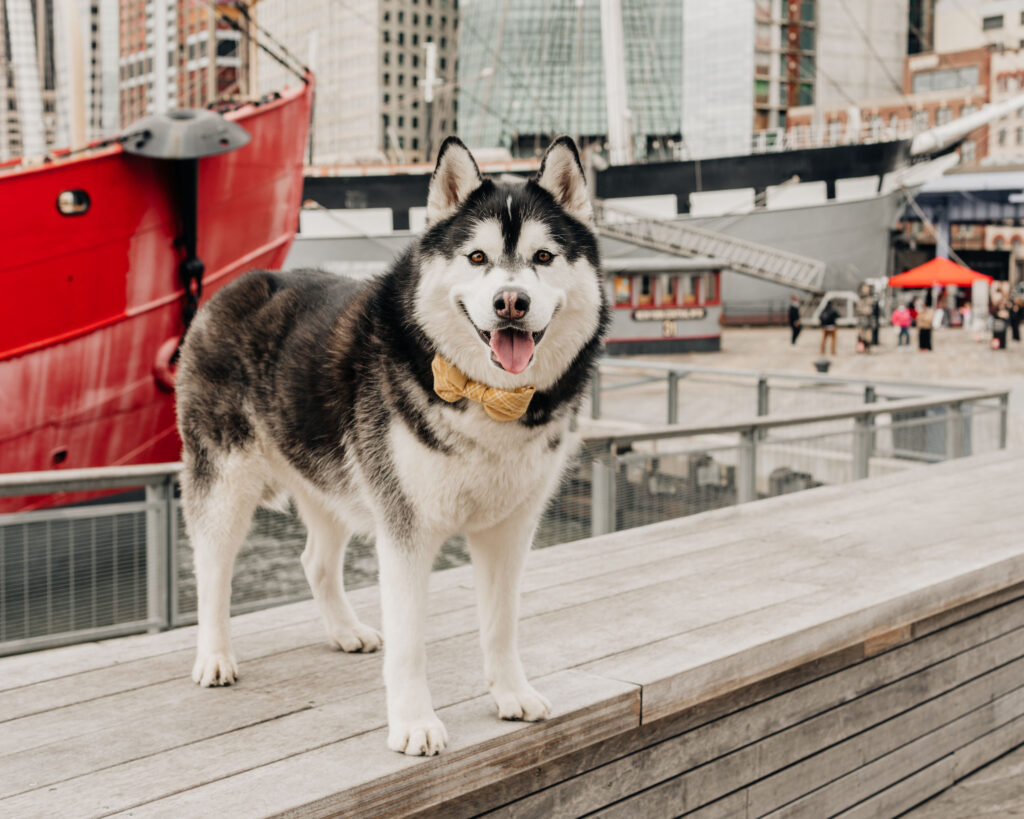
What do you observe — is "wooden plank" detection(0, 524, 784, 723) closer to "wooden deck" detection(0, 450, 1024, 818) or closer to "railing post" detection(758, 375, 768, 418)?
"wooden deck" detection(0, 450, 1024, 818)

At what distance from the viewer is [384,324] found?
2303 mm

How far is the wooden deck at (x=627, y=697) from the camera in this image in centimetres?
208

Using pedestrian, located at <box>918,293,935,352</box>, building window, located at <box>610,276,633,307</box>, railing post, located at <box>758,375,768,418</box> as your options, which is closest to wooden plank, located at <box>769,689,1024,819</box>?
railing post, located at <box>758,375,768,418</box>

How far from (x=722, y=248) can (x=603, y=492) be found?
32.4m

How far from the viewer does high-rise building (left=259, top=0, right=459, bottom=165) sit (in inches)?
2751

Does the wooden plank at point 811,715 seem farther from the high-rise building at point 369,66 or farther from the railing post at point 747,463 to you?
the high-rise building at point 369,66

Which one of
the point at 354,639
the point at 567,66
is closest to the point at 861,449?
the point at 354,639

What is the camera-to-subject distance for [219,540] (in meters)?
2.61

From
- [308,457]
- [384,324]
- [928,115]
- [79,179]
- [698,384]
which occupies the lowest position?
[698,384]

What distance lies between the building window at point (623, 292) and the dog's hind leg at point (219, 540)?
69.3 ft

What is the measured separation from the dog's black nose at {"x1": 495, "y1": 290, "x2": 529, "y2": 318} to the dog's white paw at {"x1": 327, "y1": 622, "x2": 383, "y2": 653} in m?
1.29

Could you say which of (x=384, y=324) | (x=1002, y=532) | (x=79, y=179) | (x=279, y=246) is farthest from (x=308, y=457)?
(x=279, y=246)

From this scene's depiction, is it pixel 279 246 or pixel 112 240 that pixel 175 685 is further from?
pixel 279 246

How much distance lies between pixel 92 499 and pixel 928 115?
64.1 m
